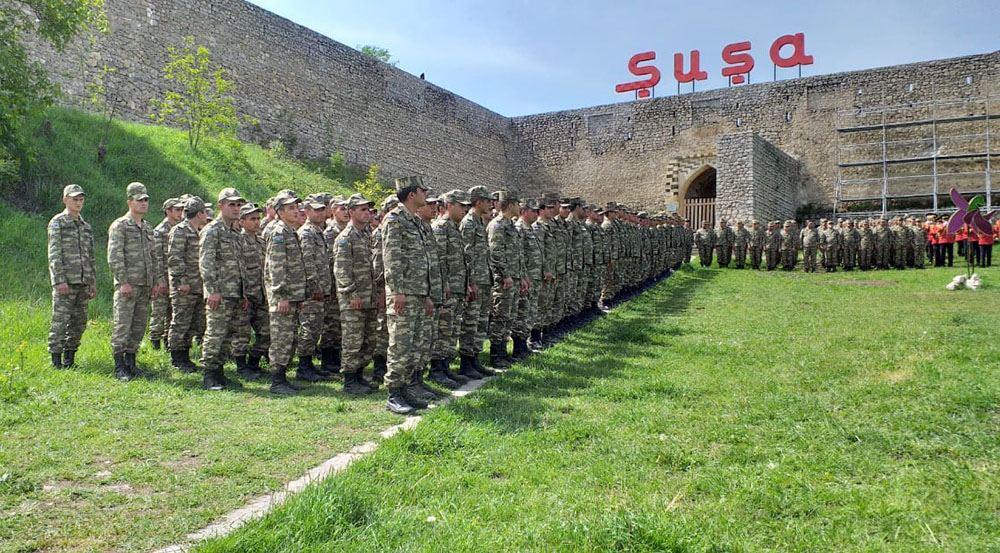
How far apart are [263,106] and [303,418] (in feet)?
53.3

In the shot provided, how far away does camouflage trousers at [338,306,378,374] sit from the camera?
5.82 meters

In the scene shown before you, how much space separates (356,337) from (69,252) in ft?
9.88

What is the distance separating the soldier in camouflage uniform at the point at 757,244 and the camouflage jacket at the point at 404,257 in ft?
50.0

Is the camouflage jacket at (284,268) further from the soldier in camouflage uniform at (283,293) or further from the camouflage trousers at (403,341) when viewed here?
the camouflage trousers at (403,341)

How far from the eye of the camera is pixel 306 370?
6.45 m

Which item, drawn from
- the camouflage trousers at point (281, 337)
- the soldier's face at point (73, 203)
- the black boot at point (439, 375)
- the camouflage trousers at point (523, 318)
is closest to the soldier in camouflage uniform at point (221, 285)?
the camouflage trousers at point (281, 337)

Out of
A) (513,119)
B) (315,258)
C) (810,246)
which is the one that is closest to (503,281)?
(315,258)

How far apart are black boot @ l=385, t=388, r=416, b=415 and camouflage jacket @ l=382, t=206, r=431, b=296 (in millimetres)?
761

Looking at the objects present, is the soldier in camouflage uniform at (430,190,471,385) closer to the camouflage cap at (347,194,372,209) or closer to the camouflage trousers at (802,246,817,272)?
the camouflage cap at (347,194,372,209)

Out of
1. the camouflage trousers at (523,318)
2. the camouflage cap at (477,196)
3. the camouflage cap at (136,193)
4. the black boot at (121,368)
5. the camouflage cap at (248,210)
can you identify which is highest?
the camouflage cap at (136,193)

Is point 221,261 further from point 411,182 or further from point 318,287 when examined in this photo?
point 411,182

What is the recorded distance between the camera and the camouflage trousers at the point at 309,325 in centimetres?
647

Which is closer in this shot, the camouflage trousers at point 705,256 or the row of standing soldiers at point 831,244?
the row of standing soldiers at point 831,244

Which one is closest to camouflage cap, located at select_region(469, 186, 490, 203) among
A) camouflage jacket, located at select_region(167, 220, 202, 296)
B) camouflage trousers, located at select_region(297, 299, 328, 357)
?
camouflage trousers, located at select_region(297, 299, 328, 357)
